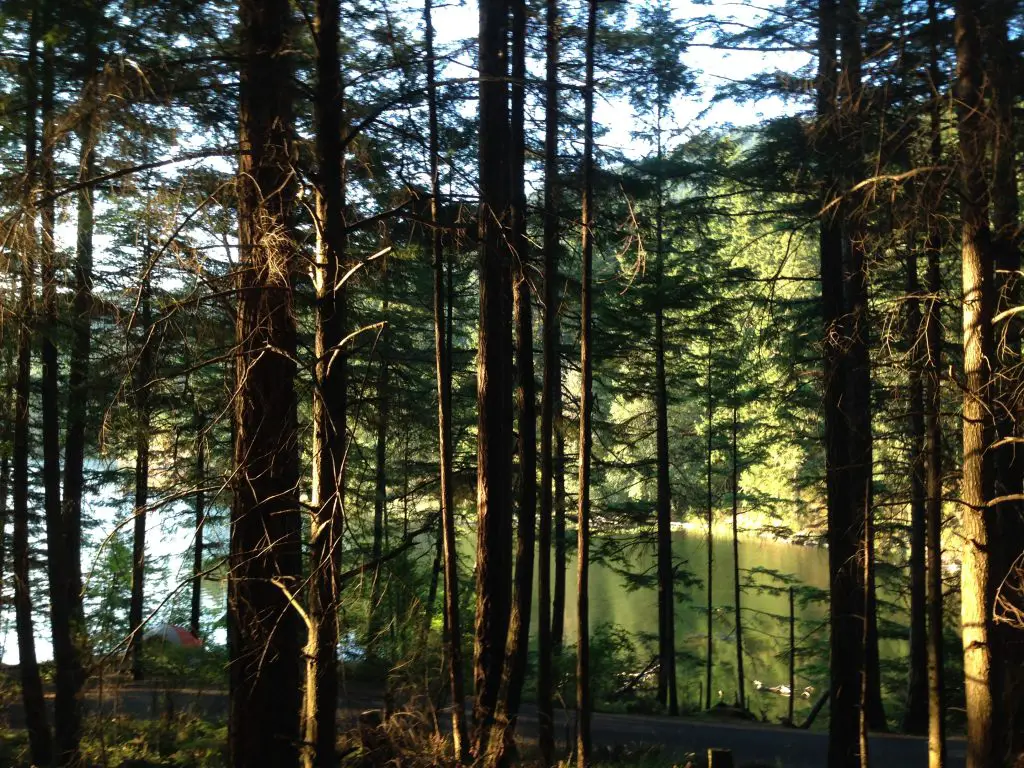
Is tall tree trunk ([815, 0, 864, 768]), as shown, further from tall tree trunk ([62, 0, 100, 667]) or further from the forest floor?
tall tree trunk ([62, 0, 100, 667])

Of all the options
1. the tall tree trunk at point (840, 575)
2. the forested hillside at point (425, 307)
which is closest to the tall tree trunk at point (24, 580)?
the forested hillside at point (425, 307)

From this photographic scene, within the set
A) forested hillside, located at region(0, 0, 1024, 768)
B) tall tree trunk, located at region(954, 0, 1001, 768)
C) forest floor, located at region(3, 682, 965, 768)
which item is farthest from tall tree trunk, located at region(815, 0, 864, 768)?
tall tree trunk, located at region(954, 0, 1001, 768)

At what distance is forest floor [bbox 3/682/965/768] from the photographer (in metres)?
10.9

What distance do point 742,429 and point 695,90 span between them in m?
10.9

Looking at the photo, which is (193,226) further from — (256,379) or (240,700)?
(240,700)

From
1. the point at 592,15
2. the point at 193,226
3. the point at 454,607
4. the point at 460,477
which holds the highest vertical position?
the point at 592,15

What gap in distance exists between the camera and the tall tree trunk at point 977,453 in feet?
21.6

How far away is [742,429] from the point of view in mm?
→ 20625

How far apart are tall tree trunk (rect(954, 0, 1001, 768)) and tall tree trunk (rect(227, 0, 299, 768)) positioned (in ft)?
17.3

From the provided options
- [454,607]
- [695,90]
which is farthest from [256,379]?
[695,90]

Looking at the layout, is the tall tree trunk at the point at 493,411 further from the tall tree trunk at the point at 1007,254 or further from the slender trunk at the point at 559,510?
the slender trunk at the point at 559,510

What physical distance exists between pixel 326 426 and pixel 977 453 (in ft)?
17.7

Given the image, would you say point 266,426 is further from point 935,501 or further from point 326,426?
point 935,501

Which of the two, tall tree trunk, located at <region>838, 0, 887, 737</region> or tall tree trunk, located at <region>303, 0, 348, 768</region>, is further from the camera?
tall tree trunk, located at <region>838, 0, 887, 737</region>
